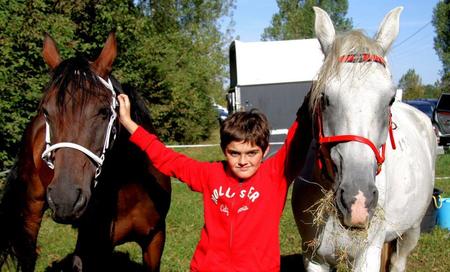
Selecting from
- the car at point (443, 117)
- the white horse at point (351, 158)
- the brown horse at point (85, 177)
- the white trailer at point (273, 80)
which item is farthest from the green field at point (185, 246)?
the car at point (443, 117)

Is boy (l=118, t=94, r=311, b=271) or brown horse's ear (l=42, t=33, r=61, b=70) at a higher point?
brown horse's ear (l=42, t=33, r=61, b=70)

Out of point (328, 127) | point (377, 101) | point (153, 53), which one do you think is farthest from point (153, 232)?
point (153, 53)

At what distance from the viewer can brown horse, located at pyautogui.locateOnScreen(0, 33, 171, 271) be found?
2404mm

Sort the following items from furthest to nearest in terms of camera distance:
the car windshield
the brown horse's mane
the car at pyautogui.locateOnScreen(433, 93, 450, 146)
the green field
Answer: the car windshield < the car at pyautogui.locateOnScreen(433, 93, 450, 146) < the green field < the brown horse's mane

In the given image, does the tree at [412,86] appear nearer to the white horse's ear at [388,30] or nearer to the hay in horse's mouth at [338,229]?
the white horse's ear at [388,30]

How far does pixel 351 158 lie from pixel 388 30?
910mm

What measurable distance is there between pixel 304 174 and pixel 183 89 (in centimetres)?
1463

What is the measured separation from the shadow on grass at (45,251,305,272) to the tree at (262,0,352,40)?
30.6 m

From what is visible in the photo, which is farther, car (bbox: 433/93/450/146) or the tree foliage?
car (bbox: 433/93/450/146)

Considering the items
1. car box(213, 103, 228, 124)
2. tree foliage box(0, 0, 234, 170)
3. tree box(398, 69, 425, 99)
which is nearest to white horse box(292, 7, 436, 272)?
tree foliage box(0, 0, 234, 170)

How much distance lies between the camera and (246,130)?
2414 mm

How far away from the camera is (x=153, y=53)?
48.9ft

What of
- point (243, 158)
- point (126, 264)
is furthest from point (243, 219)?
point (126, 264)

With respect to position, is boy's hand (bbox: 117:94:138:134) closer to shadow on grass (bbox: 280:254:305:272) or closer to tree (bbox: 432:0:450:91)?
shadow on grass (bbox: 280:254:305:272)
